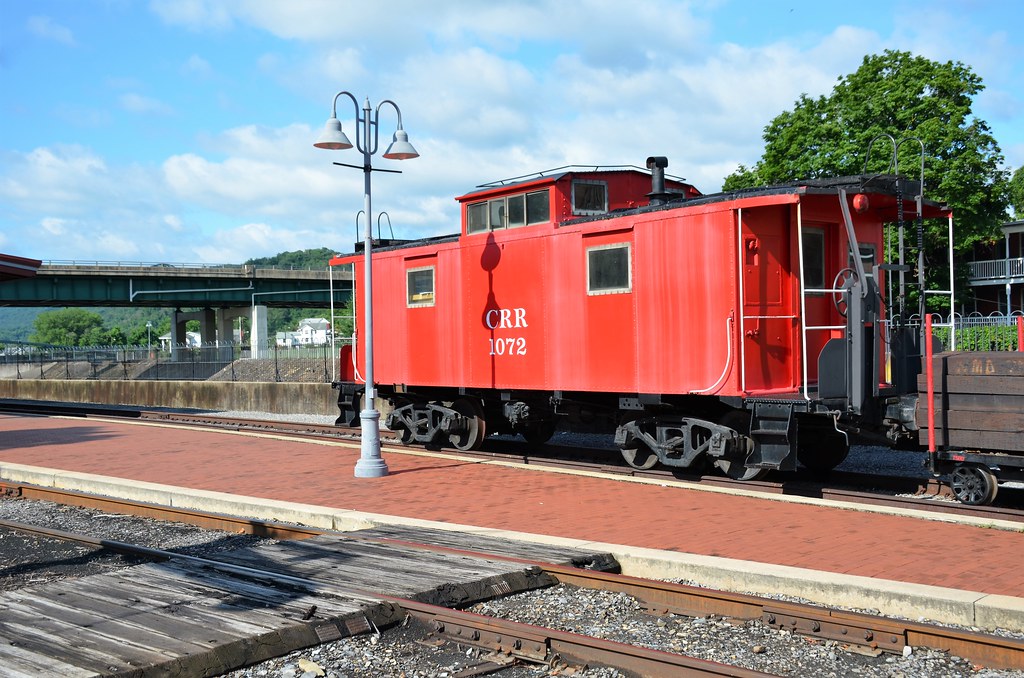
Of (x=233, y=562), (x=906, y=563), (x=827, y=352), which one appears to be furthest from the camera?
(x=827, y=352)

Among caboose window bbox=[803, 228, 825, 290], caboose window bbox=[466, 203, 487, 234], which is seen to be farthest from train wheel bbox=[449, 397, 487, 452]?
caboose window bbox=[803, 228, 825, 290]

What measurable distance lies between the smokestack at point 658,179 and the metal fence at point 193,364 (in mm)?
16775

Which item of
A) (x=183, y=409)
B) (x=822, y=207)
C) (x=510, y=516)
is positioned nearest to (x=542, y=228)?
(x=822, y=207)

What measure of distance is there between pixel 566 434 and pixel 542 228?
242 inches

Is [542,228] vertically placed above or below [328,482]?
above

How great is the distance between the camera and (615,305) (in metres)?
12.7

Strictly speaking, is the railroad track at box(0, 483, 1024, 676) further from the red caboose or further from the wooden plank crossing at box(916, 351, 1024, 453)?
the red caboose

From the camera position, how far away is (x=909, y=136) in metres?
39.8

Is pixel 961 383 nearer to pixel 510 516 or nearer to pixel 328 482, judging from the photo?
pixel 510 516

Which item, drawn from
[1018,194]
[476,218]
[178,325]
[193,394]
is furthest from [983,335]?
[178,325]

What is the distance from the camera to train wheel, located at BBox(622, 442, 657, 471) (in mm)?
12836

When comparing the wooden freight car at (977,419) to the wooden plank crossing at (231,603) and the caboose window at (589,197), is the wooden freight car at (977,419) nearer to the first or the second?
the wooden plank crossing at (231,603)

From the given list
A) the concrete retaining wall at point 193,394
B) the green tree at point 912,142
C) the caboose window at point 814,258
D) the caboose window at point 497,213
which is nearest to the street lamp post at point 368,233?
the caboose window at point 497,213

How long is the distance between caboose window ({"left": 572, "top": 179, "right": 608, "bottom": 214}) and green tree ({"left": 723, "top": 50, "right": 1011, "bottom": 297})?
1089 inches
